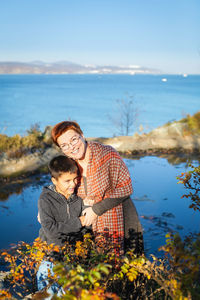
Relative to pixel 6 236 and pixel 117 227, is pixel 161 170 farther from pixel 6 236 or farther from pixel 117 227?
pixel 117 227

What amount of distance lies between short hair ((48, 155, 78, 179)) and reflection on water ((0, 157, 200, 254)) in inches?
123

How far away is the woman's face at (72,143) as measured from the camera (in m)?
2.51

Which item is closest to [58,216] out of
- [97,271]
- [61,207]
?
[61,207]

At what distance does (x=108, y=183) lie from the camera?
2598 mm

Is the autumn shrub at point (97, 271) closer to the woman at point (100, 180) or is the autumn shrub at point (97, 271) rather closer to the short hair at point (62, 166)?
the woman at point (100, 180)

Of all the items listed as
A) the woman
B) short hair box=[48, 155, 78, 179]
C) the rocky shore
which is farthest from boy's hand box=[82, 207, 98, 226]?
the rocky shore

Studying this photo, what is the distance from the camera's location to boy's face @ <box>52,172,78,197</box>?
2.56 m

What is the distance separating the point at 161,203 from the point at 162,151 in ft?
14.6

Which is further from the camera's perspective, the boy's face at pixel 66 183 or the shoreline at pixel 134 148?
the shoreline at pixel 134 148

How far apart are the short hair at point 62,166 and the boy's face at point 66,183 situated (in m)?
0.03

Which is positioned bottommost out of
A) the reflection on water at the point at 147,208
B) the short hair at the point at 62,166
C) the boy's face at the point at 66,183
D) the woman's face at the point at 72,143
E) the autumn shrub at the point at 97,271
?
the reflection on water at the point at 147,208

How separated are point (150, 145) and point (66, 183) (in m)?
9.21

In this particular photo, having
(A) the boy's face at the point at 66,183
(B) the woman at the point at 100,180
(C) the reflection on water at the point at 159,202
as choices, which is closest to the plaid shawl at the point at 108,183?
(B) the woman at the point at 100,180

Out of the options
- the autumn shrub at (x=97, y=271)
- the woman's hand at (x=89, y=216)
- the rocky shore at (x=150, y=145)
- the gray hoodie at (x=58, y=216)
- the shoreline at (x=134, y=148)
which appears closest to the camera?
the autumn shrub at (x=97, y=271)
